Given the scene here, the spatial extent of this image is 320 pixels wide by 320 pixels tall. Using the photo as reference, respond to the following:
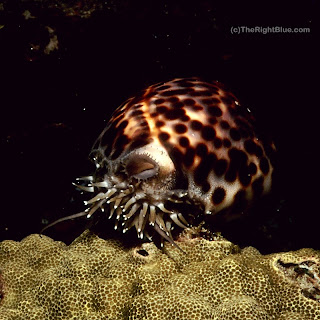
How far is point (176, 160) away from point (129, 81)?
1.24m

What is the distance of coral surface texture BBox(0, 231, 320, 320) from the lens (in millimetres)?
2102

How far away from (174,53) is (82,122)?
3.69 feet

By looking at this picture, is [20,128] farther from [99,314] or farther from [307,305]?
[307,305]

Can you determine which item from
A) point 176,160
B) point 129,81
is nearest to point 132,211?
point 176,160

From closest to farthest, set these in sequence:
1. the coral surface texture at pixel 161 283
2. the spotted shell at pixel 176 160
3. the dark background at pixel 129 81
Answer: the coral surface texture at pixel 161 283 < the spotted shell at pixel 176 160 < the dark background at pixel 129 81

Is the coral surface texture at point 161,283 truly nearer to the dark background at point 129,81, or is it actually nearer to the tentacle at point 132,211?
the tentacle at point 132,211

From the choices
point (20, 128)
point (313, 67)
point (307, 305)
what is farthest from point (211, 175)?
point (20, 128)

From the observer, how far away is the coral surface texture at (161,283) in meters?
2.10

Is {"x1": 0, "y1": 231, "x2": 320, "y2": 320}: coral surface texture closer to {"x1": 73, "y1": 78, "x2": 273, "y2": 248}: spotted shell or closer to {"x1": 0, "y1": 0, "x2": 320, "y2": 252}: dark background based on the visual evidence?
{"x1": 73, "y1": 78, "x2": 273, "y2": 248}: spotted shell

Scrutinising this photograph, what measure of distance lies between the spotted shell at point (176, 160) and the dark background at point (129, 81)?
1.25ft

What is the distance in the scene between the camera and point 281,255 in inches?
94.5

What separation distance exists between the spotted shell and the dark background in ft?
1.25

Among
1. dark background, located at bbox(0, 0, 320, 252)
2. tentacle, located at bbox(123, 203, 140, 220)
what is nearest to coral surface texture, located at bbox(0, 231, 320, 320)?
tentacle, located at bbox(123, 203, 140, 220)

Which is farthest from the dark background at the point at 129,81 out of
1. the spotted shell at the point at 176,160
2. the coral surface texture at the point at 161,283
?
the coral surface texture at the point at 161,283
